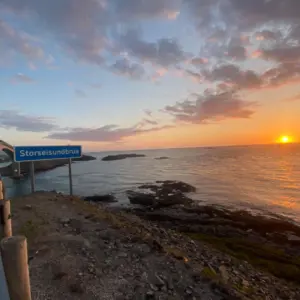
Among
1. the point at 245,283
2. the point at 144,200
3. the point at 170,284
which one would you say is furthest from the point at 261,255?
the point at 144,200

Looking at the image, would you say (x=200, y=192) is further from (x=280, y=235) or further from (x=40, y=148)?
(x=40, y=148)

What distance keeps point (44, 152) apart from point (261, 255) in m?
13.8

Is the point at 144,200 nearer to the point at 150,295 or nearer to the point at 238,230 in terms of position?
the point at 238,230

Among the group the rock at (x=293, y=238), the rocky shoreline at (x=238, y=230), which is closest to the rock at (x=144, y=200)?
the rocky shoreline at (x=238, y=230)

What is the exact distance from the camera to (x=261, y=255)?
14219mm

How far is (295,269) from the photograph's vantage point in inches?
493

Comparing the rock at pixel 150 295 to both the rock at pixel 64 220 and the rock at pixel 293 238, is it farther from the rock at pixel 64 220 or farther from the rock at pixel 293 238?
the rock at pixel 293 238

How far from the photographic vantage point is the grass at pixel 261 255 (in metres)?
12.2

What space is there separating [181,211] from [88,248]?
18.1 m

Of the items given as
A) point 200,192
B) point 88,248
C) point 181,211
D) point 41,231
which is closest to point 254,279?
point 88,248

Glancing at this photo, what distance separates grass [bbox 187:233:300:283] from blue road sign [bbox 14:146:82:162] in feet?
33.0

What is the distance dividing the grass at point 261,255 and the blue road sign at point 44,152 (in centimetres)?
1005

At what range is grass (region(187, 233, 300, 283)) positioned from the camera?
12.2 meters

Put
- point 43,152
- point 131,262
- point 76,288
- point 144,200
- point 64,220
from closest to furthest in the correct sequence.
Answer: point 76,288, point 131,262, point 64,220, point 43,152, point 144,200
